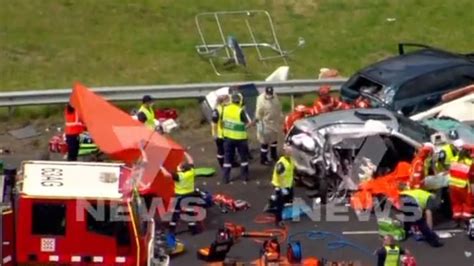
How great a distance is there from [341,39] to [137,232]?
45.8 ft

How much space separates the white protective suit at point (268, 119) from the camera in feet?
88.0

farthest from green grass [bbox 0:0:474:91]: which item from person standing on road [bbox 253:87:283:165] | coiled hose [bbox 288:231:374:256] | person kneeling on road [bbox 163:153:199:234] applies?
coiled hose [bbox 288:231:374:256]

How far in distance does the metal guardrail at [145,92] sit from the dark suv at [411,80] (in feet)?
3.26

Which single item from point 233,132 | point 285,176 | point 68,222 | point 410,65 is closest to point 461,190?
point 285,176

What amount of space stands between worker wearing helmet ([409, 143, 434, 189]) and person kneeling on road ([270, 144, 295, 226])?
1881 mm

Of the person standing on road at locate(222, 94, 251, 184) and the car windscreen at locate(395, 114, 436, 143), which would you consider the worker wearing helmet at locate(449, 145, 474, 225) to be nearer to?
the car windscreen at locate(395, 114, 436, 143)

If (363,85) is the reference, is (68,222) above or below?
below

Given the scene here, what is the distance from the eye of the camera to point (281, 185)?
80.3ft

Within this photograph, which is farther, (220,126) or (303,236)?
(220,126)

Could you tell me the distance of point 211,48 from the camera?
32062 millimetres

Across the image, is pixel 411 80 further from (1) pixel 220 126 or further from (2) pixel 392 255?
(2) pixel 392 255

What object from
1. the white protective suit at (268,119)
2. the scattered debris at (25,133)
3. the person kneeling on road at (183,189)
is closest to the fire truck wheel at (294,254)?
the person kneeling on road at (183,189)

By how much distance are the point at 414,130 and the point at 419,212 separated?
2.38m

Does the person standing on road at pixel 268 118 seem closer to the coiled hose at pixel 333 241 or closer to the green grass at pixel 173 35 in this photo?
the coiled hose at pixel 333 241
